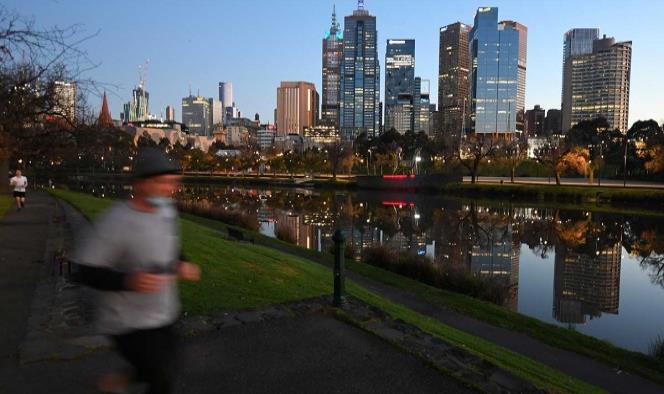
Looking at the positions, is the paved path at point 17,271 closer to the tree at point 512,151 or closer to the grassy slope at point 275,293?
the grassy slope at point 275,293

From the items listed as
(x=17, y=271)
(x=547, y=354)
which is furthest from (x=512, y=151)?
(x=17, y=271)

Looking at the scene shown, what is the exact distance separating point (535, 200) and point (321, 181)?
35230 millimetres

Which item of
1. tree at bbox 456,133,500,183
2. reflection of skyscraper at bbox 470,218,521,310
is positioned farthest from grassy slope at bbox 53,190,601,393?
tree at bbox 456,133,500,183

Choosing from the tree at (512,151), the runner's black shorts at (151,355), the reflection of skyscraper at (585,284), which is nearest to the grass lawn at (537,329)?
the reflection of skyscraper at (585,284)

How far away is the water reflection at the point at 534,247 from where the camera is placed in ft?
45.3

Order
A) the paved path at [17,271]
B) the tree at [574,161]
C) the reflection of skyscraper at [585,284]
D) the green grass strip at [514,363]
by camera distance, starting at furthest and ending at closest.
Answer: the tree at [574,161] < the reflection of skyscraper at [585,284] < the green grass strip at [514,363] < the paved path at [17,271]

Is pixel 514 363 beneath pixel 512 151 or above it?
beneath

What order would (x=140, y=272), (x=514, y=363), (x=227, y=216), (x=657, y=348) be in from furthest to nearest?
(x=227, y=216) < (x=657, y=348) < (x=514, y=363) < (x=140, y=272)

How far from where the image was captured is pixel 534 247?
24.0m

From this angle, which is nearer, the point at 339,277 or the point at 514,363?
the point at 514,363

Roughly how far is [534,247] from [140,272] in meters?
23.8

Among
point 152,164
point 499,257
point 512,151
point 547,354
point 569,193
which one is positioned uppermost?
point 512,151

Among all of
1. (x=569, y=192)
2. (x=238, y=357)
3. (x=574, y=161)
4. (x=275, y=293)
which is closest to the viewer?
(x=238, y=357)

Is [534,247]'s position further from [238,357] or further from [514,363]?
[238,357]
